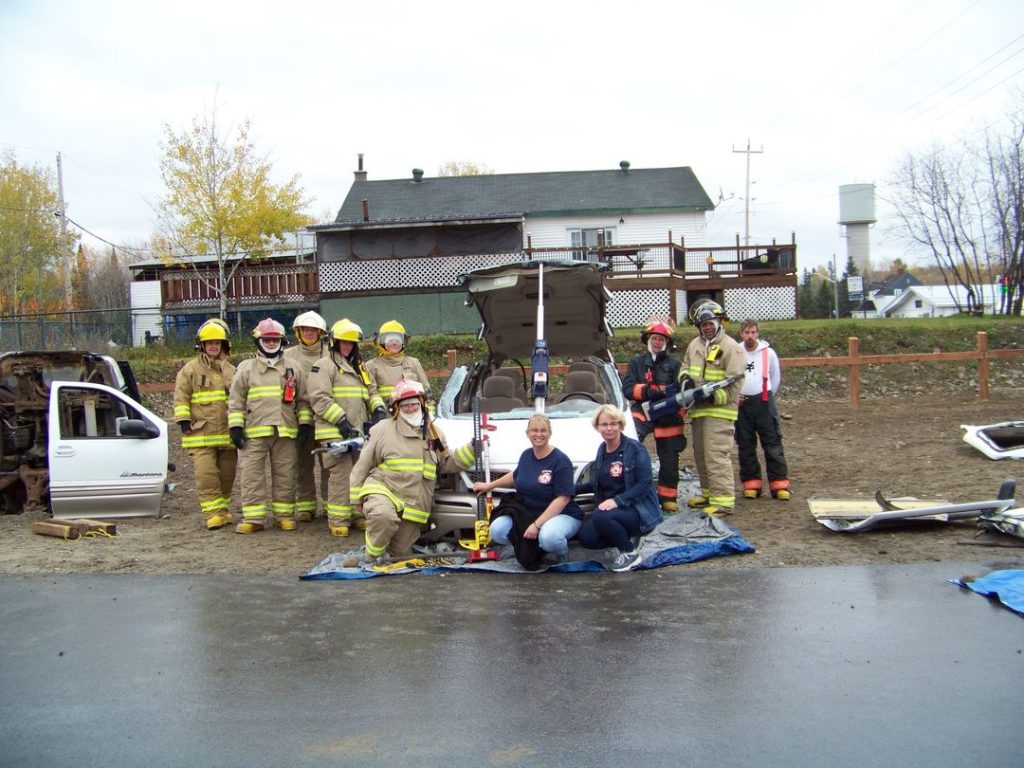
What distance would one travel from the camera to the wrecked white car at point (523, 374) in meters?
8.12

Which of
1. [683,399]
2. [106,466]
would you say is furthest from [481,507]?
[106,466]

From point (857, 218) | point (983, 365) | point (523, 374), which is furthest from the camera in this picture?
point (857, 218)

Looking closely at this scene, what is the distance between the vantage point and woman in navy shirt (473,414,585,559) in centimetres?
738

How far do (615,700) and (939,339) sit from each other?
Result: 2127 cm

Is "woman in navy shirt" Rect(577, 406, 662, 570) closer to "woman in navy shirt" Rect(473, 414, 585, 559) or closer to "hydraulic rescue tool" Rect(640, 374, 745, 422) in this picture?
"woman in navy shirt" Rect(473, 414, 585, 559)

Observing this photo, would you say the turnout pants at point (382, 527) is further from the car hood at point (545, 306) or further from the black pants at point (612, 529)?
the car hood at point (545, 306)

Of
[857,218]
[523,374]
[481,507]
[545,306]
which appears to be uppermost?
[857,218]

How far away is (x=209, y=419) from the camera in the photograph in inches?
386

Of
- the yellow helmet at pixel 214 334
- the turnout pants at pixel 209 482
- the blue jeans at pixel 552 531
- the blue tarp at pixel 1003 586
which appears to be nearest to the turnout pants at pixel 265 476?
the turnout pants at pixel 209 482

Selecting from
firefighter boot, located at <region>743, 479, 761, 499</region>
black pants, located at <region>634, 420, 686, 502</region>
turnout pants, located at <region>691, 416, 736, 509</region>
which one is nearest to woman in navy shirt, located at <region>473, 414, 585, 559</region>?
turnout pants, located at <region>691, 416, 736, 509</region>

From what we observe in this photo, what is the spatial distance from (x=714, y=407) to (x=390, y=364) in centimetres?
330

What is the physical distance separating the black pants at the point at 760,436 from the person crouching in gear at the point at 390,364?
327 cm

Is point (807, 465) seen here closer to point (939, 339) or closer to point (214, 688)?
point (214, 688)

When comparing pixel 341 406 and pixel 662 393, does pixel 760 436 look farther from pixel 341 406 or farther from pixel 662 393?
pixel 341 406
